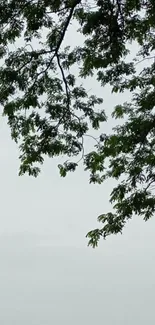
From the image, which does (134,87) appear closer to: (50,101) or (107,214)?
(50,101)

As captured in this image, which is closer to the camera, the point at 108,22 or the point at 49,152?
the point at 108,22

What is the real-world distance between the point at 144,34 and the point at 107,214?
109 inches

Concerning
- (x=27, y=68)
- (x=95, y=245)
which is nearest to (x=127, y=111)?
(x=27, y=68)

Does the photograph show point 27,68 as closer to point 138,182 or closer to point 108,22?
point 108,22

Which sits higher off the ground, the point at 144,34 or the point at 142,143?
the point at 144,34

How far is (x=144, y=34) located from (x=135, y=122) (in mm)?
1331

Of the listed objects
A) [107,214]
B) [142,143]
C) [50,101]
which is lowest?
[107,214]

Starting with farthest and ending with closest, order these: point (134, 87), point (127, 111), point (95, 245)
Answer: point (127, 111), point (134, 87), point (95, 245)

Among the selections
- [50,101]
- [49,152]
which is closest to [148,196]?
[49,152]

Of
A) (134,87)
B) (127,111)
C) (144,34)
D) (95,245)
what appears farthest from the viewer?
(127,111)

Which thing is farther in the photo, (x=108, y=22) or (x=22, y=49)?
(x=22, y=49)

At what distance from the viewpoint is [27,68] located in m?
7.68

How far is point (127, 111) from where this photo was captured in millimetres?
8953

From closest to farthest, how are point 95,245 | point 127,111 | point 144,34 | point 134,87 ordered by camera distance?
point 95,245, point 144,34, point 134,87, point 127,111
